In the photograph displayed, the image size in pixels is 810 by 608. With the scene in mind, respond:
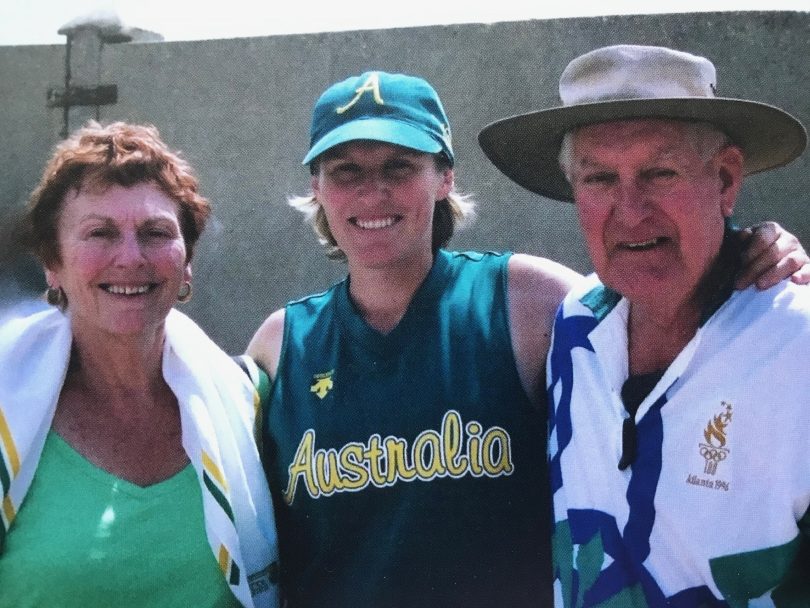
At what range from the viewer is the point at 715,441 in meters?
2.14

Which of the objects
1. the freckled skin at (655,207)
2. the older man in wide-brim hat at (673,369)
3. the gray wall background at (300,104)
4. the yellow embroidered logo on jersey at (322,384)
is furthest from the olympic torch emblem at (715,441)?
the gray wall background at (300,104)

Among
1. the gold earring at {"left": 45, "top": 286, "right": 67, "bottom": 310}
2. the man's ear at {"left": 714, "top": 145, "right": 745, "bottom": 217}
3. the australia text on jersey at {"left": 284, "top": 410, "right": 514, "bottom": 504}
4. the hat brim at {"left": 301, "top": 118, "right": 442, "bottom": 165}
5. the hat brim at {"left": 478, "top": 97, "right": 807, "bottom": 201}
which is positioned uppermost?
the hat brim at {"left": 301, "top": 118, "right": 442, "bottom": 165}

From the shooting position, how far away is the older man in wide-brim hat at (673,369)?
2064 mm

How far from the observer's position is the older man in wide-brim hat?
2.06 meters

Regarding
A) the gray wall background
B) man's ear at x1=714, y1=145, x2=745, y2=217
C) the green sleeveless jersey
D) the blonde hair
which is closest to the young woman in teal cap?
the green sleeveless jersey

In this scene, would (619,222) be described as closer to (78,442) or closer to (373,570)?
(373,570)

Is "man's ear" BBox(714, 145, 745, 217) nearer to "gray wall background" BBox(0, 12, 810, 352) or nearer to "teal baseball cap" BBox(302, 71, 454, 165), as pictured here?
"teal baseball cap" BBox(302, 71, 454, 165)

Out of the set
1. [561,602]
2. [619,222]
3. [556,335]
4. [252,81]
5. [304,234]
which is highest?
[252,81]

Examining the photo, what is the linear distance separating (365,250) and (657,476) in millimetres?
1076

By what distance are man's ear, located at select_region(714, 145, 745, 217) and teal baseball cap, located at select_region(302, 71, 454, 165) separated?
2.77 ft

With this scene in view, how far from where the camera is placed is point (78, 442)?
108 inches

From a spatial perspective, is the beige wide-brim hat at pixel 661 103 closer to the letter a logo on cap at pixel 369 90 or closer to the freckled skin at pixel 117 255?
the letter a logo on cap at pixel 369 90

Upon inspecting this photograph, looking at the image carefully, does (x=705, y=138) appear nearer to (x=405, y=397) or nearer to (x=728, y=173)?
(x=728, y=173)

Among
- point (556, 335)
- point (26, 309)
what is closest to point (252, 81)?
point (26, 309)
